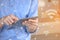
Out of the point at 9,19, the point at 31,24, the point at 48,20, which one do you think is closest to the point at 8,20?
the point at 9,19

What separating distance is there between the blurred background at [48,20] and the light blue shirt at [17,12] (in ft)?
0.21

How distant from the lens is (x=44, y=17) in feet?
3.14

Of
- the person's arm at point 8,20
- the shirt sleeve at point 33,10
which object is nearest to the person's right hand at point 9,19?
the person's arm at point 8,20

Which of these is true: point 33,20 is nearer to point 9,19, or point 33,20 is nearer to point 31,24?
point 31,24

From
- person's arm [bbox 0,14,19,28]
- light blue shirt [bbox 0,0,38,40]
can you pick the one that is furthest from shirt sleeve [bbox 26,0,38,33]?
person's arm [bbox 0,14,19,28]

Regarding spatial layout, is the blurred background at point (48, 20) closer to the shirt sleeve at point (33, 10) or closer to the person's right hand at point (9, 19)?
the shirt sleeve at point (33, 10)

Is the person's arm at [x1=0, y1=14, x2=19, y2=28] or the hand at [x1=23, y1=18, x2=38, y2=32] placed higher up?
the person's arm at [x1=0, y1=14, x2=19, y2=28]

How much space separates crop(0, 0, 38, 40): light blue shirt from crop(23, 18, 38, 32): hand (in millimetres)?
28

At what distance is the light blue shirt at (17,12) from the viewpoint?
2.82 ft

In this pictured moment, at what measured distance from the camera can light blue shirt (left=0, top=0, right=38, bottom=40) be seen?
2.82ft

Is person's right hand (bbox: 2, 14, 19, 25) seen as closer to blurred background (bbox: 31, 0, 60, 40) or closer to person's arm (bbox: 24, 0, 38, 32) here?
person's arm (bbox: 24, 0, 38, 32)

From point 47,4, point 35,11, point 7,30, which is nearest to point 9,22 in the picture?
point 7,30

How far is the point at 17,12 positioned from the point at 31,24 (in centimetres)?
11

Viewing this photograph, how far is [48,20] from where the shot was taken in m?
0.96
